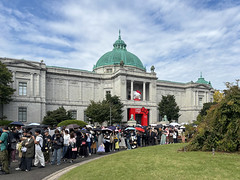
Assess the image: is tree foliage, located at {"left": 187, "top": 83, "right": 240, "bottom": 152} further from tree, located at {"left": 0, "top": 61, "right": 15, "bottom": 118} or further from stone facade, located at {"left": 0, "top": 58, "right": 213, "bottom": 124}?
stone facade, located at {"left": 0, "top": 58, "right": 213, "bottom": 124}

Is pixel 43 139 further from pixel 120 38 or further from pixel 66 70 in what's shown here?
pixel 120 38

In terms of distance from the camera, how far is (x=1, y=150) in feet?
39.1

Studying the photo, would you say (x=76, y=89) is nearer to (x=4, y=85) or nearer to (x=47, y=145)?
(x=4, y=85)

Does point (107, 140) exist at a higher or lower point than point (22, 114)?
lower

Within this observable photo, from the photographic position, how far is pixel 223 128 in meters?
14.9

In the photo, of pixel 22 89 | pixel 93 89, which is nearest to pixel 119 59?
pixel 93 89

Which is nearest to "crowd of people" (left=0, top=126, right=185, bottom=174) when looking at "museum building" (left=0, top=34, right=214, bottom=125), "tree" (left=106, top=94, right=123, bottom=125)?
"tree" (left=106, top=94, right=123, bottom=125)

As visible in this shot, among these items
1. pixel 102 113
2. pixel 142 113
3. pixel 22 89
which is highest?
pixel 22 89

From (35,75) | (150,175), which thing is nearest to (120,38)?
(35,75)

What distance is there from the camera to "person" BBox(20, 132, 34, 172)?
12.9m

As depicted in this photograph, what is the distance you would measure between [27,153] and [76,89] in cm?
4935

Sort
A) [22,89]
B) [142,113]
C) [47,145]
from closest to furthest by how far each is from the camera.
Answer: [47,145] < [22,89] < [142,113]

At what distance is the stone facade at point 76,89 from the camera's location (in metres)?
51.3

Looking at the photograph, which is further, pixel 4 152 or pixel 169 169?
pixel 4 152
